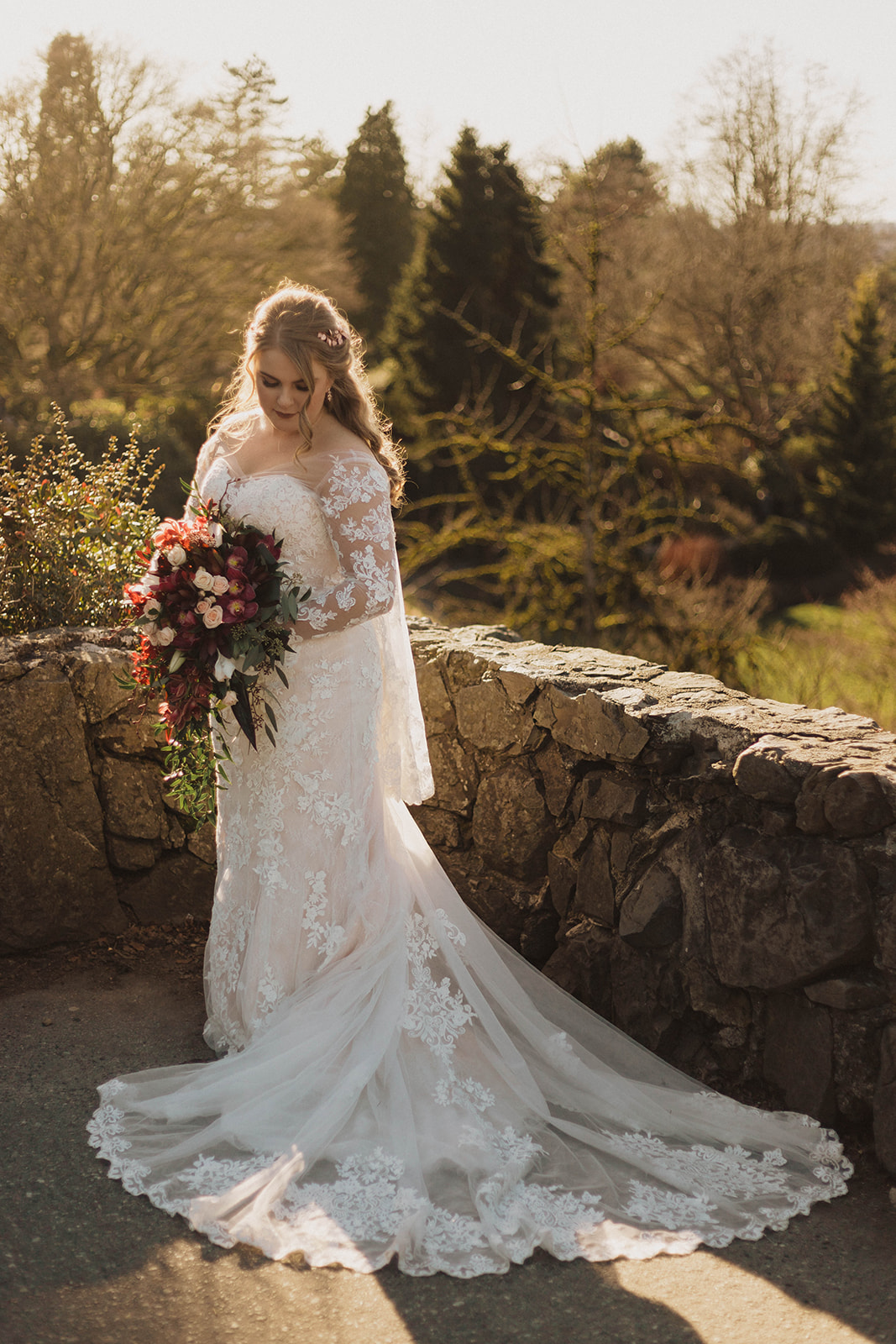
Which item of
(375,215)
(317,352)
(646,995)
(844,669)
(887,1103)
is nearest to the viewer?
(887,1103)

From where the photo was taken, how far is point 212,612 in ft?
9.07

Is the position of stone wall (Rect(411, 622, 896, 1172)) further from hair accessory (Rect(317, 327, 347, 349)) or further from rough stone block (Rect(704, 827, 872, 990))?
hair accessory (Rect(317, 327, 347, 349))

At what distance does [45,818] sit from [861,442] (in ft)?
67.2

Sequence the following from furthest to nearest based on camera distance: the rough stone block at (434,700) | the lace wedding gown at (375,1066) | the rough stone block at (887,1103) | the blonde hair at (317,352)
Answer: the rough stone block at (434,700) < the blonde hair at (317,352) < the rough stone block at (887,1103) < the lace wedding gown at (375,1066)

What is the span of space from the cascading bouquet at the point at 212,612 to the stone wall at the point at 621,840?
95 cm

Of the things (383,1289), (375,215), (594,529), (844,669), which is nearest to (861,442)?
(844,669)

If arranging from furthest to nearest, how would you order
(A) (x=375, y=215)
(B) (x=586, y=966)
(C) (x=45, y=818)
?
1. (A) (x=375, y=215)
2. (C) (x=45, y=818)
3. (B) (x=586, y=966)

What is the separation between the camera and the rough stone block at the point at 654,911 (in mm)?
3037

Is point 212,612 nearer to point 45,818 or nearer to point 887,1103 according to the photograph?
point 45,818

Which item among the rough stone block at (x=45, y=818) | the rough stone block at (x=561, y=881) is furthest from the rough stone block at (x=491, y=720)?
the rough stone block at (x=45, y=818)

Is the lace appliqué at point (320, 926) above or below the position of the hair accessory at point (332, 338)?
below

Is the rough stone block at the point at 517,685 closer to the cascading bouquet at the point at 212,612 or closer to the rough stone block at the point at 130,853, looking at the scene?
the cascading bouquet at the point at 212,612

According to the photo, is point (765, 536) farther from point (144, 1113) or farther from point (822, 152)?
point (144, 1113)

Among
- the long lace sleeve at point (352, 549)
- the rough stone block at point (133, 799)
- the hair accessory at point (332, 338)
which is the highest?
the hair accessory at point (332, 338)
